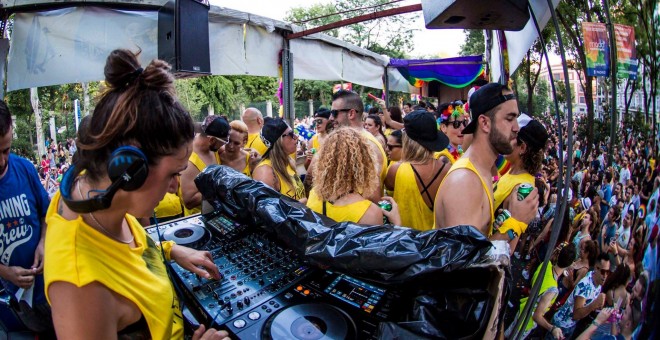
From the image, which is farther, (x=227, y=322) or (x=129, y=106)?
(x=227, y=322)

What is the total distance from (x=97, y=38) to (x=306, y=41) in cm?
326

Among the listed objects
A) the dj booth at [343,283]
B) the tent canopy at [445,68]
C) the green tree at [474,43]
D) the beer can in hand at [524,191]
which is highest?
the green tree at [474,43]

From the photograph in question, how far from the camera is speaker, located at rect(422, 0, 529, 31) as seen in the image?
4.82ft

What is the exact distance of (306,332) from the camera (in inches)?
43.6

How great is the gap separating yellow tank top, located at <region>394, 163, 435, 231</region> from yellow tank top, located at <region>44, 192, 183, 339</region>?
2214mm

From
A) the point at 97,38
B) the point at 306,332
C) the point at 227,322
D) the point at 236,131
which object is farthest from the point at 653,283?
the point at 97,38

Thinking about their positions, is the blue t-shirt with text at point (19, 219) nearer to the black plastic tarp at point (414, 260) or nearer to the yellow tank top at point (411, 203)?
the black plastic tarp at point (414, 260)

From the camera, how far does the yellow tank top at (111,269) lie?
1033mm

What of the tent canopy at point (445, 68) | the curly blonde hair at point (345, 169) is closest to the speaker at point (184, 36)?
the curly blonde hair at point (345, 169)

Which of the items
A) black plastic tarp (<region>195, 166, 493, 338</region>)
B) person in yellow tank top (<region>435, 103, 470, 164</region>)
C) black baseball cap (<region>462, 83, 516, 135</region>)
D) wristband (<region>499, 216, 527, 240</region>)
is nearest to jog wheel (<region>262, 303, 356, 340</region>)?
black plastic tarp (<region>195, 166, 493, 338</region>)

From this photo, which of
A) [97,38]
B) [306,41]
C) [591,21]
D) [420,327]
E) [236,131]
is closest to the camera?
[591,21]

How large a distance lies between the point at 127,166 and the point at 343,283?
31.6 inches

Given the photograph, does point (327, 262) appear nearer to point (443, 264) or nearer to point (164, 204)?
point (443, 264)

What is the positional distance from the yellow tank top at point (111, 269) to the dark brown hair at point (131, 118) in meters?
0.18
